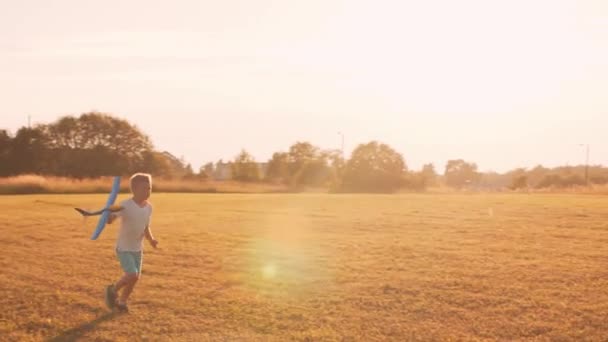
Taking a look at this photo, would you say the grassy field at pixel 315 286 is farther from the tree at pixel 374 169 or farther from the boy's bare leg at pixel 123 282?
the tree at pixel 374 169

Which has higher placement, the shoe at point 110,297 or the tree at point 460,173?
the tree at point 460,173

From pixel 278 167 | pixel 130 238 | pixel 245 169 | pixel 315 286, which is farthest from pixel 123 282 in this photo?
pixel 278 167

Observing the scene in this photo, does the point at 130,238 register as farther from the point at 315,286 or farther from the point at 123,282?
the point at 315,286

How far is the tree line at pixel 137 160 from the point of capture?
62.3 meters

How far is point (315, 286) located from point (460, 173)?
15039cm

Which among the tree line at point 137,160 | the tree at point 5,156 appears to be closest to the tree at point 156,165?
the tree line at point 137,160

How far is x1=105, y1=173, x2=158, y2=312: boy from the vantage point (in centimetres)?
647

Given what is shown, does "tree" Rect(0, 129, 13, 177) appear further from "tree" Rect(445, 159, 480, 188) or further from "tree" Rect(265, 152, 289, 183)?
"tree" Rect(445, 159, 480, 188)

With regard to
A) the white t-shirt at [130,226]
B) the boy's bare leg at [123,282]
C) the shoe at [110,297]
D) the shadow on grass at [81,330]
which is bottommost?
the shadow on grass at [81,330]

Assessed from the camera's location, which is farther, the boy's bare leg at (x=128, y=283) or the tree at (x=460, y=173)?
the tree at (x=460, y=173)

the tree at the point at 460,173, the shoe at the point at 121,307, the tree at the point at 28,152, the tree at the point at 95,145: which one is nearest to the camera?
the shoe at the point at 121,307

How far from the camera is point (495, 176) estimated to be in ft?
557

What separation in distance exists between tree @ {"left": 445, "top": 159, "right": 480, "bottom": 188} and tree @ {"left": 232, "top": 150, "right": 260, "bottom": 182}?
8050cm

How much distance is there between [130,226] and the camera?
6578 millimetres
